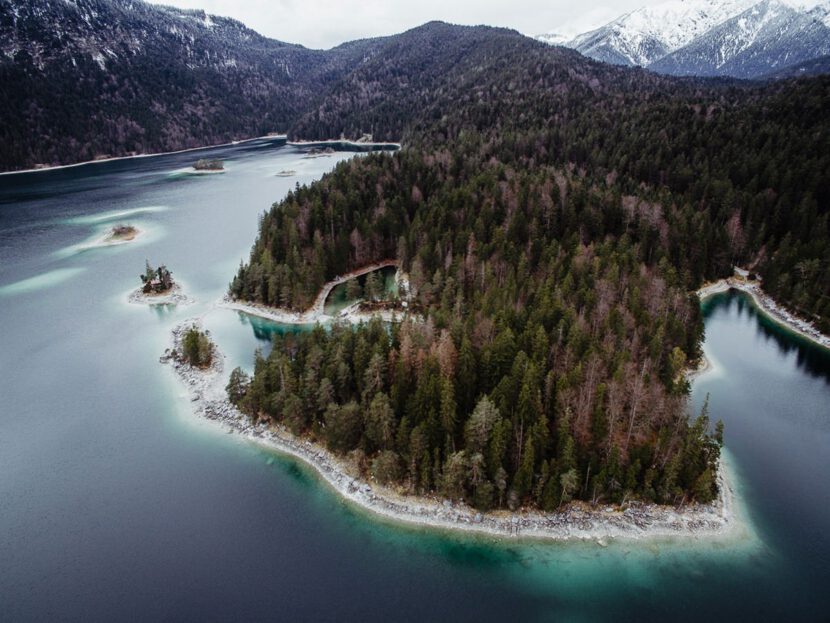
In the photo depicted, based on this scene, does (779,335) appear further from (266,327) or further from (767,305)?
(266,327)

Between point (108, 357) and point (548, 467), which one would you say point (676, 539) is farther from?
point (108, 357)

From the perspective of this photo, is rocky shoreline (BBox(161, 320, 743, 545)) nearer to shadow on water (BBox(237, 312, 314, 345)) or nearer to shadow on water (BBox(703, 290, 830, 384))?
shadow on water (BBox(237, 312, 314, 345))

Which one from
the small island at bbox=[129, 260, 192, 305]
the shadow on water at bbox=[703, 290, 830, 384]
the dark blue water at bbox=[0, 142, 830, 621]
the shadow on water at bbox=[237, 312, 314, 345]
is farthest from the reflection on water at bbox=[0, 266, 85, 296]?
the shadow on water at bbox=[703, 290, 830, 384]

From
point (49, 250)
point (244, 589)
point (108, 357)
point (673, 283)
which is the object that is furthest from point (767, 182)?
point (49, 250)

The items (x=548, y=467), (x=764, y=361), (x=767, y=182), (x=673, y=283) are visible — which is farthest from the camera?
(x=767, y=182)

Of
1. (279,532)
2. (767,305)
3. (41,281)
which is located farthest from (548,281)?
(41,281)

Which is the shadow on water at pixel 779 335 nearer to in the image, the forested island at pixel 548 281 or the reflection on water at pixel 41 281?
the forested island at pixel 548 281

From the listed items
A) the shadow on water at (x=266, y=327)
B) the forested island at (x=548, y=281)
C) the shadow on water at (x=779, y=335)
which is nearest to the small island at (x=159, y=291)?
the forested island at (x=548, y=281)
